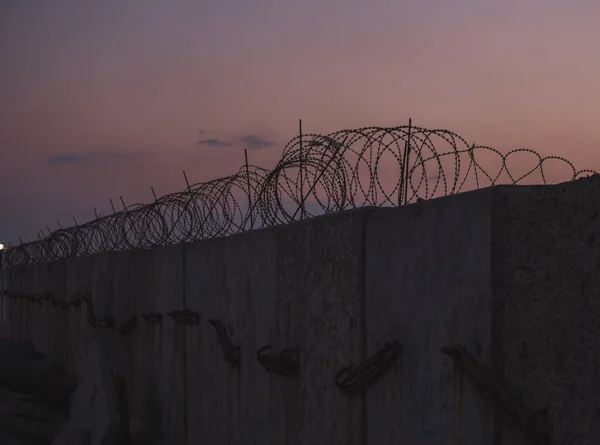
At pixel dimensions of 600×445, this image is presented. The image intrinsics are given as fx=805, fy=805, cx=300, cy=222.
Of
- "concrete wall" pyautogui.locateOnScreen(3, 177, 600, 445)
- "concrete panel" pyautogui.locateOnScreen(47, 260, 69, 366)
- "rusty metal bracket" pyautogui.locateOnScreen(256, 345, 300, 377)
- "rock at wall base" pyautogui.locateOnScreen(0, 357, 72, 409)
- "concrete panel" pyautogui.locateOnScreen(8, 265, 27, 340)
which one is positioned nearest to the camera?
"concrete wall" pyautogui.locateOnScreen(3, 177, 600, 445)

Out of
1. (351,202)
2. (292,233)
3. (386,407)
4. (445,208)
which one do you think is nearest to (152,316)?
(292,233)

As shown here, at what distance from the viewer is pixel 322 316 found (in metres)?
4.93

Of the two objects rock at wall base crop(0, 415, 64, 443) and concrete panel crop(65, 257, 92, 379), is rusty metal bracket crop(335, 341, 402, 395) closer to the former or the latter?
rock at wall base crop(0, 415, 64, 443)

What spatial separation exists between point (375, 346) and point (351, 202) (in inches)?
37.7

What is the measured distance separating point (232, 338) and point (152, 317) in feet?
8.22

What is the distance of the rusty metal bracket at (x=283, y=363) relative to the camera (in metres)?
5.24

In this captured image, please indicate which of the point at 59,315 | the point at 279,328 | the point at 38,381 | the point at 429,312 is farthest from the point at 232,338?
the point at 59,315

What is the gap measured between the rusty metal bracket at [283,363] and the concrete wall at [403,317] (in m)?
0.08

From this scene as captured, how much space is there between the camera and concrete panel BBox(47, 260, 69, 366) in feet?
45.7

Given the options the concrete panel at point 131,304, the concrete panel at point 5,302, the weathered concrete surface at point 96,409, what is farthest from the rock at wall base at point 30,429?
the concrete panel at point 5,302

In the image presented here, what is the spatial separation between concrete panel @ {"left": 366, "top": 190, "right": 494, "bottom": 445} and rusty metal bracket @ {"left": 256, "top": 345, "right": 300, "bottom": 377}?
0.97 m

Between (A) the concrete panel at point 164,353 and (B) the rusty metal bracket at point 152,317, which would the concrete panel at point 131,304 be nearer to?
(A) the concrete panel at point 164,353

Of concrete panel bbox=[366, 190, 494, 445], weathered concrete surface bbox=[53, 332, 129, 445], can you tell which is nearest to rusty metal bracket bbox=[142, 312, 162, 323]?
weathered concrete surface bbox=[53, 332, 129, 445]

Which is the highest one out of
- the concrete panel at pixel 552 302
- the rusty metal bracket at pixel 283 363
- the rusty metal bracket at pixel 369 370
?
the concrete panel at pixel 552 302
